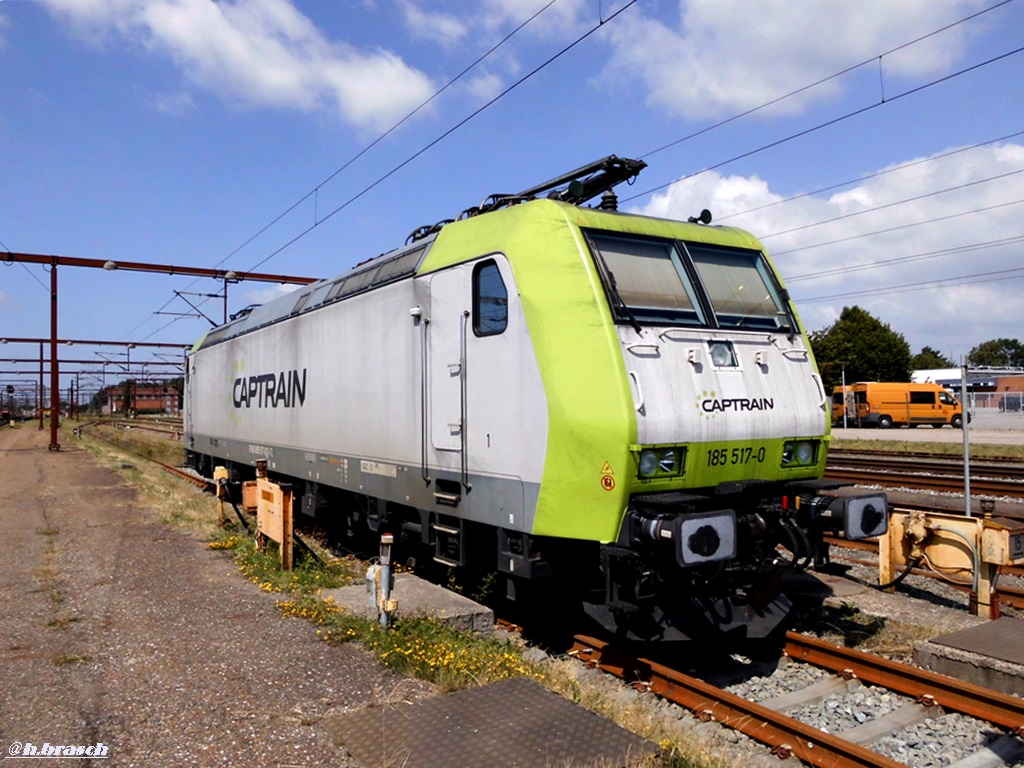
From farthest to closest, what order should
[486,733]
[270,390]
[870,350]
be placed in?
[870,350]
[270,390]
[486,733]

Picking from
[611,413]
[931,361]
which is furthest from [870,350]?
[611,413]

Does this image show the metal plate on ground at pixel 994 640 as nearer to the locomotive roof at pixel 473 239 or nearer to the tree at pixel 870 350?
the locomotive roof at pixel 473 239

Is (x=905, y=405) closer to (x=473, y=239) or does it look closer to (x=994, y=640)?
(x=994, y=640)

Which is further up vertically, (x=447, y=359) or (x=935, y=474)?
(x=447, y=359)

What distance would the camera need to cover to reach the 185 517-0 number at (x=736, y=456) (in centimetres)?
602

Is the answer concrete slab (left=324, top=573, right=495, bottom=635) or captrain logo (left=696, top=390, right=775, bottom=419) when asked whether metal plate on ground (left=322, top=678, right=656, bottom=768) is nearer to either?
concrete slab (left=324, top=573, right=495, bottom=635)

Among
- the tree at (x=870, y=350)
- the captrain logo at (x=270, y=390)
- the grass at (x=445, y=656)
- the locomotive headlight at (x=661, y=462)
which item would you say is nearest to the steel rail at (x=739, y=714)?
the grass at (x=445, y=656)

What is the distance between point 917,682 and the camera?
5.57 m

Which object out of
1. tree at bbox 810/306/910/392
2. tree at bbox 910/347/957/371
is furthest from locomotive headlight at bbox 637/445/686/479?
tree at bbox 910/347/957/371

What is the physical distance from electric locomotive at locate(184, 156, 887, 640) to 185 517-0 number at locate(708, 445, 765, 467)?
0.02 meters

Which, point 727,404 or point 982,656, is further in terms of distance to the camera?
point 727,404

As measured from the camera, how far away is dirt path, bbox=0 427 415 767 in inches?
174

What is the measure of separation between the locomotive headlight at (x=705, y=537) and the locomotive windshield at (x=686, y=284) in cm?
154

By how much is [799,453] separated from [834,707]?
79.0 inches
